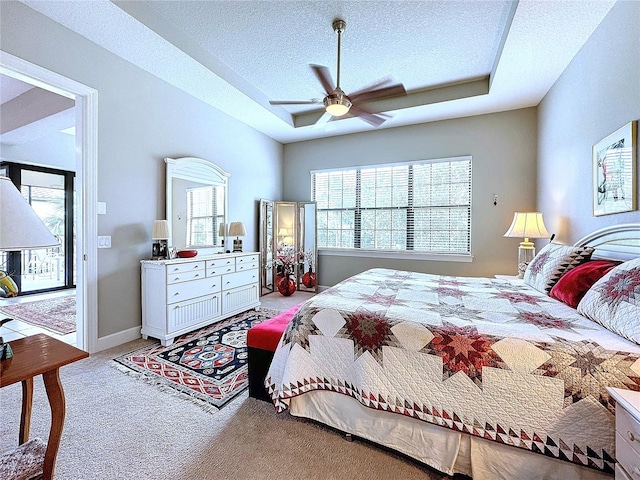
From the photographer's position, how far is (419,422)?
1462 mm

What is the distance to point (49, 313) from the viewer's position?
4039mm

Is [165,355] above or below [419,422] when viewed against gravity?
below

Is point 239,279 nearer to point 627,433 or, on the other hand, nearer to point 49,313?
point 49,313

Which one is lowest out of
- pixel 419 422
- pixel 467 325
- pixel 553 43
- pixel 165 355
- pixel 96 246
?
pixel 165 355

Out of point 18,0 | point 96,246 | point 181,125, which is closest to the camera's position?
point 18,0

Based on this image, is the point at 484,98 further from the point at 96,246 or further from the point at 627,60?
the point at 96,246

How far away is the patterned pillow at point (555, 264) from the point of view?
2.19 metres

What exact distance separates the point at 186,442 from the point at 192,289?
1.84 meters

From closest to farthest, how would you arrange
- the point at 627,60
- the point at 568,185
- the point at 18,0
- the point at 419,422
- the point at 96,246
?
the point at 419,422 < the point at 627,60 < the point at 18,0 < the point at 96,246 < the point at 568,185

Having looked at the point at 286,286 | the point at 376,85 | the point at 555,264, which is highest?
the point at 376,85

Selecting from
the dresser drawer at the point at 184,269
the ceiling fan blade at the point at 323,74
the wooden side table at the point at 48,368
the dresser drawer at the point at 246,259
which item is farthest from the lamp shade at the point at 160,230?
the ceiling fan blade at the point at 323,74

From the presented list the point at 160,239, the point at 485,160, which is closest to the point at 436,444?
the point at 160,239

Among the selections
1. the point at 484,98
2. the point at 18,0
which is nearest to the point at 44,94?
the point at 18,0

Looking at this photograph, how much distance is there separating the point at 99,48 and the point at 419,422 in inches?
159
